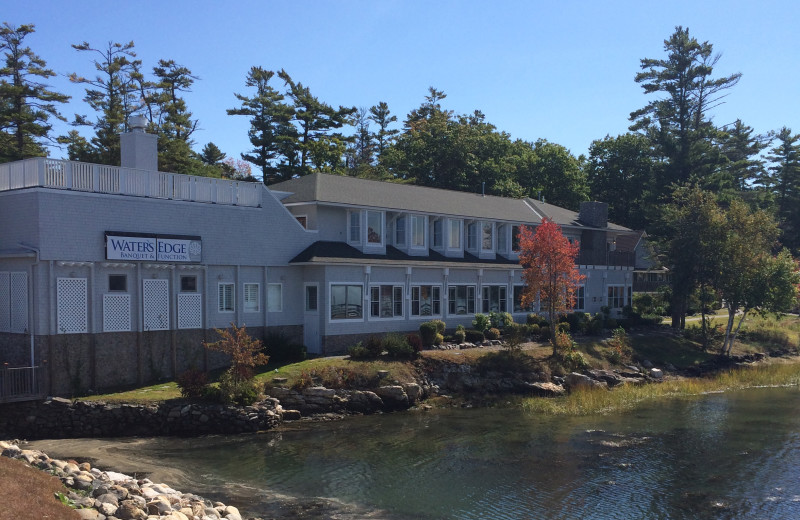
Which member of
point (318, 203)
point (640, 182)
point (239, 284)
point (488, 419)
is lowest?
point (488, 419)

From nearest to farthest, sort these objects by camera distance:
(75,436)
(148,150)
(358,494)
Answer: (358,494) < (75,436) < (148,150)

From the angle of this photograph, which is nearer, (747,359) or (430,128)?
(747,359)

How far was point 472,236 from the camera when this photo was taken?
1766 inches

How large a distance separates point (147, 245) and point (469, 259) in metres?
20.4

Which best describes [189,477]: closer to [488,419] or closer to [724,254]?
[488,419]

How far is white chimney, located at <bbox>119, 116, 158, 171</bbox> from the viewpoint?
30531mm

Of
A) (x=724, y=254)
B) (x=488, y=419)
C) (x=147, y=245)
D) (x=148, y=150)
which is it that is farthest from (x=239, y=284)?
(x=724, y=254)

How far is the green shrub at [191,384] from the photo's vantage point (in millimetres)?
26094

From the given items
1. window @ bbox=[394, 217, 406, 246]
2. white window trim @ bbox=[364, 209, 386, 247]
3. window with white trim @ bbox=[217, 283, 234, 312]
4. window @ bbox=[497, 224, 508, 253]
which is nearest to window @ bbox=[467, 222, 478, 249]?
window @ bbox=[497, 224, 508, 253]

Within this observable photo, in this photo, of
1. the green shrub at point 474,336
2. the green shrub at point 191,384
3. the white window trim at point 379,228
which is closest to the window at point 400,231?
the white window trim at point 379,228

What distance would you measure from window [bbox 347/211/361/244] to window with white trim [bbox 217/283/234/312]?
313 inches

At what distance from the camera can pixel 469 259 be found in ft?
141

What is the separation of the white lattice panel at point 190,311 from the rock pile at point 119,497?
10919 mm

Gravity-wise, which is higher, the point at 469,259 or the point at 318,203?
the point at 318,203
